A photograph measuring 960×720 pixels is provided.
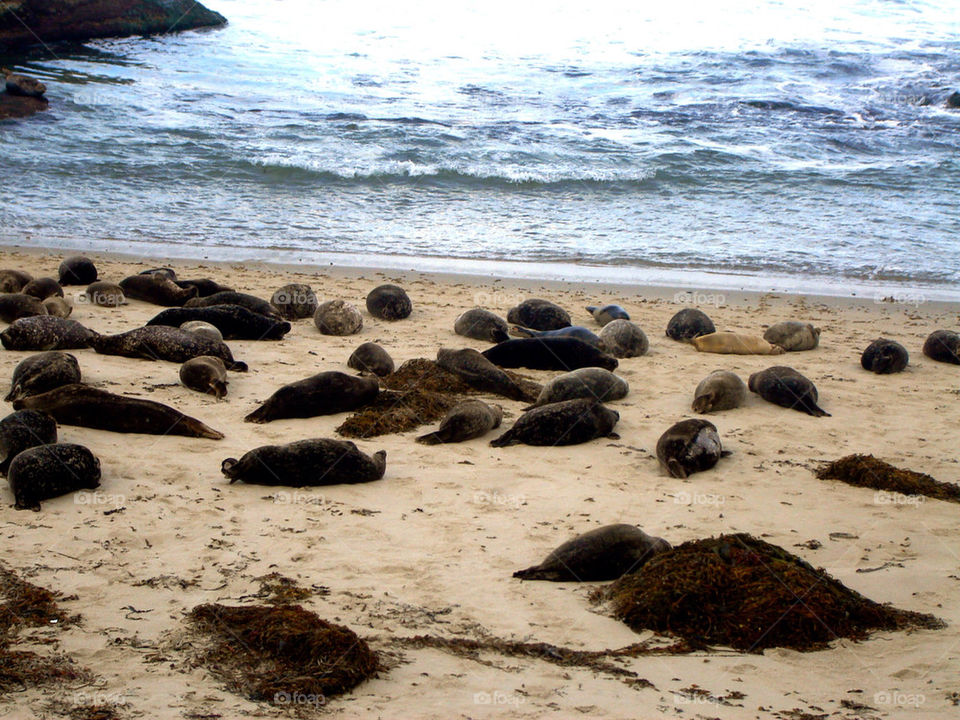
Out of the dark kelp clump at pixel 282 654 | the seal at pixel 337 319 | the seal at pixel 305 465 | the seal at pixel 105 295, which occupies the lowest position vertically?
the dark kelp clump at pixel 282 654

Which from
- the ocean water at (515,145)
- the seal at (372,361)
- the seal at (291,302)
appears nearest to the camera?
the seal at (372,361)

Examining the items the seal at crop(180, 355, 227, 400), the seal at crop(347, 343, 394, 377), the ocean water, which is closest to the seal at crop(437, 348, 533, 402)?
the seal at crop(347, 343, 394, 377)

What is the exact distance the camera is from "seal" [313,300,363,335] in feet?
27.1

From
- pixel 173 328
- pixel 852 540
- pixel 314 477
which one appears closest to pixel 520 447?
pixel 314 477

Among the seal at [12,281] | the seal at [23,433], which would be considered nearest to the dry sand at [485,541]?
the seal at [23,433]

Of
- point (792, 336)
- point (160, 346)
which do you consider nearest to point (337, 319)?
point (160, 346)

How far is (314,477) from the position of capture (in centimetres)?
496

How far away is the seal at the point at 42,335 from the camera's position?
7.09 metres

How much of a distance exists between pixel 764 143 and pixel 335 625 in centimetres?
1759

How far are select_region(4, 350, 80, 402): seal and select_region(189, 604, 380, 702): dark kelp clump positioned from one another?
3074 mm

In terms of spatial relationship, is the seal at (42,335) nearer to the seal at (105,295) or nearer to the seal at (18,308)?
the seal at (18,308)

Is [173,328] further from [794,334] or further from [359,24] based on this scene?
[359,24]

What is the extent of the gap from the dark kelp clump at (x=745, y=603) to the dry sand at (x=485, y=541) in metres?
0.10

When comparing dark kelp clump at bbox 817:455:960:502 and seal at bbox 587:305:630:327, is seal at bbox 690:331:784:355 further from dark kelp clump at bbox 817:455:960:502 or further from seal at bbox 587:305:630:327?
dark kelp clump at bbox 817:455:960:502
